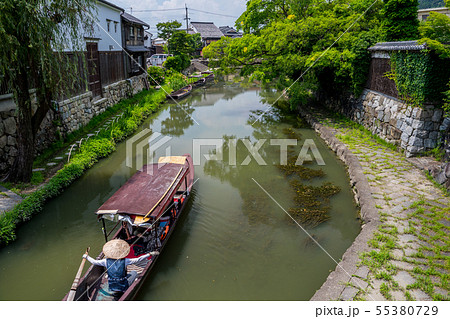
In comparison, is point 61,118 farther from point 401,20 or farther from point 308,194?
point 401,20

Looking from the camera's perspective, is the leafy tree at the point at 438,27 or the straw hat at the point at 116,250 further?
the leafy tree at the point at 438,27

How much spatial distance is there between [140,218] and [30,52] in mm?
→ 6448

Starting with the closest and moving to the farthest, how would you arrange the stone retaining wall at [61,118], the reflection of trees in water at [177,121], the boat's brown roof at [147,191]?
the boat's brown roof at [147,191], the stone retaining wall at [61,118], the reflection of trees in water at [177,121]

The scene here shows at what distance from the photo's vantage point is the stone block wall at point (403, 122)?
38.5ft

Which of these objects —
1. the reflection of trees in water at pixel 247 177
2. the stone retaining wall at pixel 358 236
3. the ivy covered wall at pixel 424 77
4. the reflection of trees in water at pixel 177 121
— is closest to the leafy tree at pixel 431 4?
the reflection of trees in water at pixel 177 121

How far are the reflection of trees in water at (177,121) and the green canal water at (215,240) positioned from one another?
4.81 metres

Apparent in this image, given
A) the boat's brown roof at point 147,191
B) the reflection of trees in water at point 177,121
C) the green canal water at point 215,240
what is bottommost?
the green canal water at point 215,240

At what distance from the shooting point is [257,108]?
25094 mm

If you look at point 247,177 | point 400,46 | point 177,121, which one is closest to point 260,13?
point 177,121

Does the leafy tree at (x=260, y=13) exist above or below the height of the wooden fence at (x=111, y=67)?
above

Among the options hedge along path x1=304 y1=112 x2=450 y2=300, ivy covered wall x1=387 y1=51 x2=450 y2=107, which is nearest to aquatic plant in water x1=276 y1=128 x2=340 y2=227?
hedge along path x1=304 y1=112 x2=450 y2=300

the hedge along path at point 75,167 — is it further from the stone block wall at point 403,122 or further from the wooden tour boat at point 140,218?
the stone block wall at point 403,122

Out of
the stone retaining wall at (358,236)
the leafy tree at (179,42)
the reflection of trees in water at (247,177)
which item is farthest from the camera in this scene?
the leafy tree at (179,42)

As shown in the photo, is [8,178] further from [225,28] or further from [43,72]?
[225,28]
